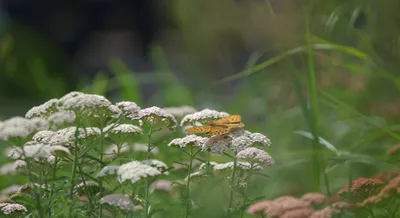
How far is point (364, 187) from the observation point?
6.21 ft

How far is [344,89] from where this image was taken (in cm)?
389

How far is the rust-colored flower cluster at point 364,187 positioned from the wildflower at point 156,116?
0.42 metres

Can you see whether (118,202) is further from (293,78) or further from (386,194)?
(293,78)

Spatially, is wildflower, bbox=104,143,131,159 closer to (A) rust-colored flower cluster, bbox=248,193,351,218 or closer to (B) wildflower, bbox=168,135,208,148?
(B) wildflower, bbox=168,135,208,148

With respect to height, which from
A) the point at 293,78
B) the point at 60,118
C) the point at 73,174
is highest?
the point at 293,78

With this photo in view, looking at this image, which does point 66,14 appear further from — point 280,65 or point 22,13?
point 280,65

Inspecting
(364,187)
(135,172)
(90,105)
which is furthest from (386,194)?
(90,105)

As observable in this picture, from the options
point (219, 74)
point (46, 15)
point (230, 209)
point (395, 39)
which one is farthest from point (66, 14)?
point (230, 209)

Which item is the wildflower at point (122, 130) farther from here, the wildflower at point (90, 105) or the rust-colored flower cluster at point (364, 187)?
the rust-colored flower cluster at point (364, 187)

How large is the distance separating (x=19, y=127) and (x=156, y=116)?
35 centimetres

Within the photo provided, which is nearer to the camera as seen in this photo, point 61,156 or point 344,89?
point 61,156

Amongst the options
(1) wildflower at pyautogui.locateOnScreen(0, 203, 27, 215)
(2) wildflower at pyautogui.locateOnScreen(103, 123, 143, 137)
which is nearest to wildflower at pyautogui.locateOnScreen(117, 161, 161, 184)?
(2) wildflower at pyautogui.locateOnScreen(103, 123, 143, 137)

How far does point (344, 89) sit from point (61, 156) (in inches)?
91.6

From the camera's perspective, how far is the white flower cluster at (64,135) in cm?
175
